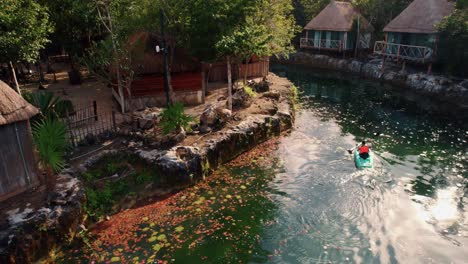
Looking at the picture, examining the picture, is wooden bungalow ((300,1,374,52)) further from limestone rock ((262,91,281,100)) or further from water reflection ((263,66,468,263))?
limestone rock ((262,91,281,100))

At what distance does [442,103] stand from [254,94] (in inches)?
687

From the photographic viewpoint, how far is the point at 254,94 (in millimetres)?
25906

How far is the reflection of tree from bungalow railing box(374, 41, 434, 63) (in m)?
4.00

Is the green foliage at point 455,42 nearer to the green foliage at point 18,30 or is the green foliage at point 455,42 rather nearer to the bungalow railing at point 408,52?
the bungalow railing at point 408,52

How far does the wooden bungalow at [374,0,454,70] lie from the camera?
33750 millimetres

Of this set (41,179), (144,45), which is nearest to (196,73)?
(144,45)

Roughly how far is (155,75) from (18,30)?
317 inches

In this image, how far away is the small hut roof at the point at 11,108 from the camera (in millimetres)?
11179

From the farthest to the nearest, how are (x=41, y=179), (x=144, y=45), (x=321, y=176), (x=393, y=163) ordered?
(x=144, y=45) → (x=393, y=163) → (x=321, y=176) → (x=41, y=179)

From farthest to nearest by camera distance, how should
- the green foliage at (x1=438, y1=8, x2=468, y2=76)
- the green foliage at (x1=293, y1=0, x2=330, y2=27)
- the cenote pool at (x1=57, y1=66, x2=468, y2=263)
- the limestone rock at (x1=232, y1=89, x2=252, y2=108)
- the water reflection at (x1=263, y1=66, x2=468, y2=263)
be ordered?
the green foliage at (x1=293, y1=0, x2=330, y2=27)
the green foliage at (x1=438, y1=8, x2=468, y2=76)
the limestone rock at (x1=232, y1=89, x2=252, y2=108)
the water reflection at (x1=263, y1=66, x2=468, y2=263)
the cenote pool at (x1=57, y1=66, x2=468, y2=263)

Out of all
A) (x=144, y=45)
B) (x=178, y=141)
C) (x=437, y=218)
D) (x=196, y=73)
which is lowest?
(x=437, y=218)

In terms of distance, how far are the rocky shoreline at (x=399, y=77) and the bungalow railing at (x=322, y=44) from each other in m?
1.25

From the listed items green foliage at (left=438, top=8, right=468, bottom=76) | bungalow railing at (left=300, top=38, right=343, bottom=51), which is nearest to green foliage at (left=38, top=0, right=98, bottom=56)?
green foliage at (left=438, top=8, right=468, bottom=76)

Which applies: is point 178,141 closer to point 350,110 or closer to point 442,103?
point 350,110
